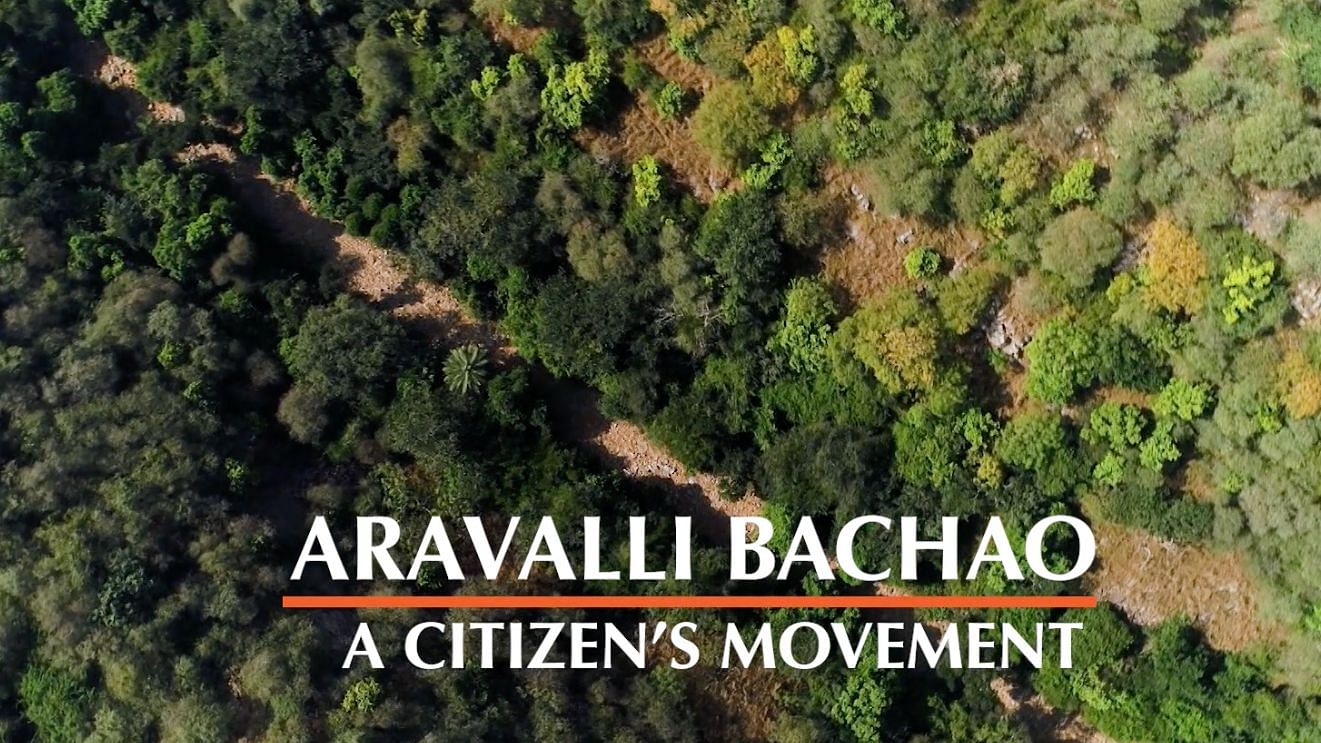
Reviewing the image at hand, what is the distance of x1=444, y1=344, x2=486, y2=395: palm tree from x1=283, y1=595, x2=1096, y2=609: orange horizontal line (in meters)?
6.35

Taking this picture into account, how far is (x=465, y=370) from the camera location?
102 ft

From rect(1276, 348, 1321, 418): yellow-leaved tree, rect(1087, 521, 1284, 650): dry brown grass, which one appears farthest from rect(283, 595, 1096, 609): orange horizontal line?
rect(1276, 348, 1321, 418): yellow-leaved tree

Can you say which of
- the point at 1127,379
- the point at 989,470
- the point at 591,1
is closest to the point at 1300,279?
the point at 1127,379

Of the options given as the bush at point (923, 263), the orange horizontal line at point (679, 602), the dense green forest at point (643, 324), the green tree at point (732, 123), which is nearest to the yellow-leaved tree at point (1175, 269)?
the dense green forest at point (643, 324)

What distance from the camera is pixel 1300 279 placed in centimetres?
2775

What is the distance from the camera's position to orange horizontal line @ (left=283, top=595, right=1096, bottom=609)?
29.8 m

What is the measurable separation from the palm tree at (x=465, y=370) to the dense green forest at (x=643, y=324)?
0.38ft

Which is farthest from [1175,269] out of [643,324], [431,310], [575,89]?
[431,310]

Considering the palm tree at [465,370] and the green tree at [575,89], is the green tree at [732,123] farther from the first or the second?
the palm tree at [465,370]

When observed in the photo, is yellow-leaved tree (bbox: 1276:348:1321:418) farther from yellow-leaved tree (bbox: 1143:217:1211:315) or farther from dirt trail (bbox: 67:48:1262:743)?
dirt trail (bbox: 67:48:1262:743)

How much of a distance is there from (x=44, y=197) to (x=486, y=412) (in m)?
15.4

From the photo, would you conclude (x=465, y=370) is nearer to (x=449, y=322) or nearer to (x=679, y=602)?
(x=449, y=322)

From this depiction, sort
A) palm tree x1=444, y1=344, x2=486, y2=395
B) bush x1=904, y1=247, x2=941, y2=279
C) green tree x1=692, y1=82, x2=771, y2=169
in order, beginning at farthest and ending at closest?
palm tree x1=444, y1=344, x2=486, y2=395, bush x1=904, y1=247, x2=941, y2=279, green tree x1=692, y1=82, x2=771, y2=169

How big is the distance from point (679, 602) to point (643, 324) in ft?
28.1
